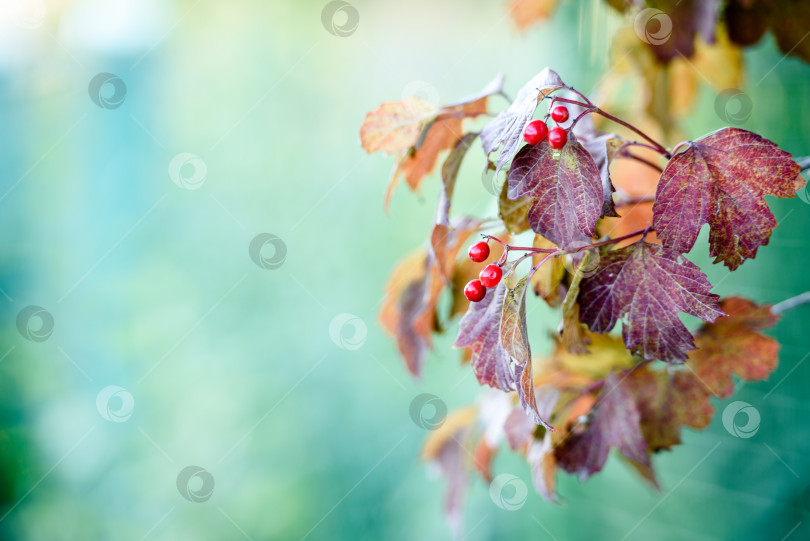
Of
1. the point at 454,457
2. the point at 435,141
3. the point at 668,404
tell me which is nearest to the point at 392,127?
the point at 435,141

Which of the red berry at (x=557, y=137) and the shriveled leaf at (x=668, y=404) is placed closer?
the red berry at (x=557, y=137)

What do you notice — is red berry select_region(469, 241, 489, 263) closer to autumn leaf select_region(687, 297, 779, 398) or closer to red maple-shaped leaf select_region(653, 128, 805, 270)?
red maple-shaped leaf select_region(653, 128, 805, 270)

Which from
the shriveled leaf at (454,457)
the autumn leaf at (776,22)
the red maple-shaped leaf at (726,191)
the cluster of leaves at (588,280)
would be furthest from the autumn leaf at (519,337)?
the autumn leaf at (776,22)

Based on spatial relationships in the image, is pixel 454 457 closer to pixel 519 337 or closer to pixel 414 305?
pixel 414 305

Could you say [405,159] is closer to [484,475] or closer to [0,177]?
[484,475]

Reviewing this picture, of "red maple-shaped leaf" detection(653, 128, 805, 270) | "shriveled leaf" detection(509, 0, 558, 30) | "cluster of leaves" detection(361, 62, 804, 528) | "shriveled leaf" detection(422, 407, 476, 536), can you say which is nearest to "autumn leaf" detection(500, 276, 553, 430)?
"cluster of leaves" detection(361, 62, 804, 528)

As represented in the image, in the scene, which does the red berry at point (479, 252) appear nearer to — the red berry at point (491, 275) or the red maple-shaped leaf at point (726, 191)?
the red berry at point (491, 275)
